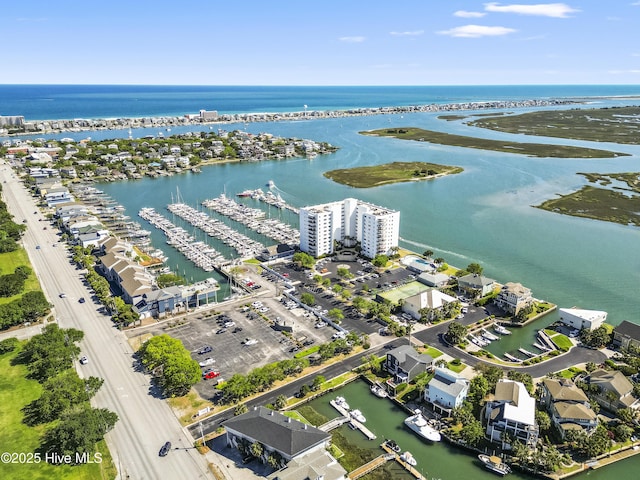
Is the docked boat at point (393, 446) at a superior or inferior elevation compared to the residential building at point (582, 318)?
inferior

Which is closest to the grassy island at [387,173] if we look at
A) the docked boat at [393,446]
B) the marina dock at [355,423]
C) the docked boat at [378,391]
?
the docked boat at [378,391]

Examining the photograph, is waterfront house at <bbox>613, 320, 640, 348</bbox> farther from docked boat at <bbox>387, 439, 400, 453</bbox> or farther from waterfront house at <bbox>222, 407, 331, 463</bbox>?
waterfront house at <bbox>222, 407, 331, 463</bbox>

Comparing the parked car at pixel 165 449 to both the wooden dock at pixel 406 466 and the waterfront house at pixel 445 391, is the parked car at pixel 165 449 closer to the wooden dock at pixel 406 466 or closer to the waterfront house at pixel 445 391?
the wooden dock at pixel 406 466

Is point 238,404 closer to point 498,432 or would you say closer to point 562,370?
point 498,432

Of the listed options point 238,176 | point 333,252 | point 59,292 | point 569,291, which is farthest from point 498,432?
point 238,176

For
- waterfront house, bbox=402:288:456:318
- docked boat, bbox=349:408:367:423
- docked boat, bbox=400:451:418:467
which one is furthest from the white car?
waterfront house, bbox=402:288:456:318
